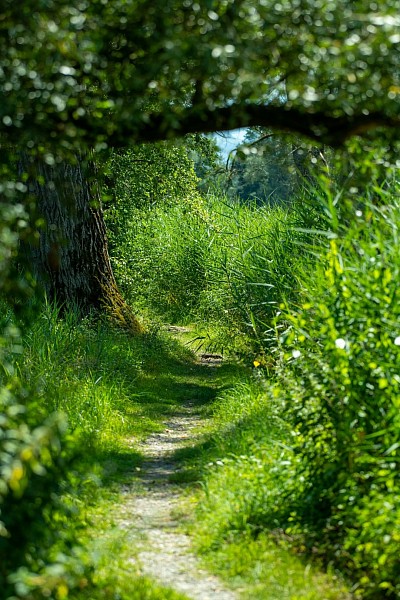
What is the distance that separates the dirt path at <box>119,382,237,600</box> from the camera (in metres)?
Answer: 5.62

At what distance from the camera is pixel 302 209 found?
11.7 meters

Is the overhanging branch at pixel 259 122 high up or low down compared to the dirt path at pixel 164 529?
up

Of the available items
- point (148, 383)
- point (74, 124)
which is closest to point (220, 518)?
point (74, 124)

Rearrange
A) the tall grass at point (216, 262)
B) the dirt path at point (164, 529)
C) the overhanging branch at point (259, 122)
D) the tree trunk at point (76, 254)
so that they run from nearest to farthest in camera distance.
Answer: the overhanging branch at point (259, 122)
the dirt path at point (164, 529)
the tall grass at point (216, 262)
the tree trunk at point (76, 254)

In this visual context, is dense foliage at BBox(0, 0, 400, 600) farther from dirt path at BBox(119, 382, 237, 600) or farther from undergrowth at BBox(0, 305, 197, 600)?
dirt path at BBox(119, 382, 237, 600)

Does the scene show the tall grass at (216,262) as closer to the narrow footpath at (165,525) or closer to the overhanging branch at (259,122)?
the narrow footpath at (165,525)

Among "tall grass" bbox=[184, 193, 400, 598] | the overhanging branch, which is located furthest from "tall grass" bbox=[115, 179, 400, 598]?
the overhanging branch

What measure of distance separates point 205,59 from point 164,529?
144 inches

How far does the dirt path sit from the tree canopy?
268 centimetres

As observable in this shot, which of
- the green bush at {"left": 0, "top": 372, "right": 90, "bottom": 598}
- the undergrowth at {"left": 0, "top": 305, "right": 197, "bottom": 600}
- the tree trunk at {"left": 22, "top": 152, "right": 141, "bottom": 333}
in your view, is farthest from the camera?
the tree trunk at {"left": 22, "top": 152, "right": 141, "bottom": 333}

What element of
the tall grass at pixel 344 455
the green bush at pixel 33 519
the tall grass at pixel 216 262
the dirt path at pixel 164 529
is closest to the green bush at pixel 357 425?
the tall grass at pixel 344 455

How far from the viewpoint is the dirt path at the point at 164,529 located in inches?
221

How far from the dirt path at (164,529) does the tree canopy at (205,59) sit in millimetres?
2683

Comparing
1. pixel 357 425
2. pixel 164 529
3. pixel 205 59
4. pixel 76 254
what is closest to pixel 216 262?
pixel 76 254
